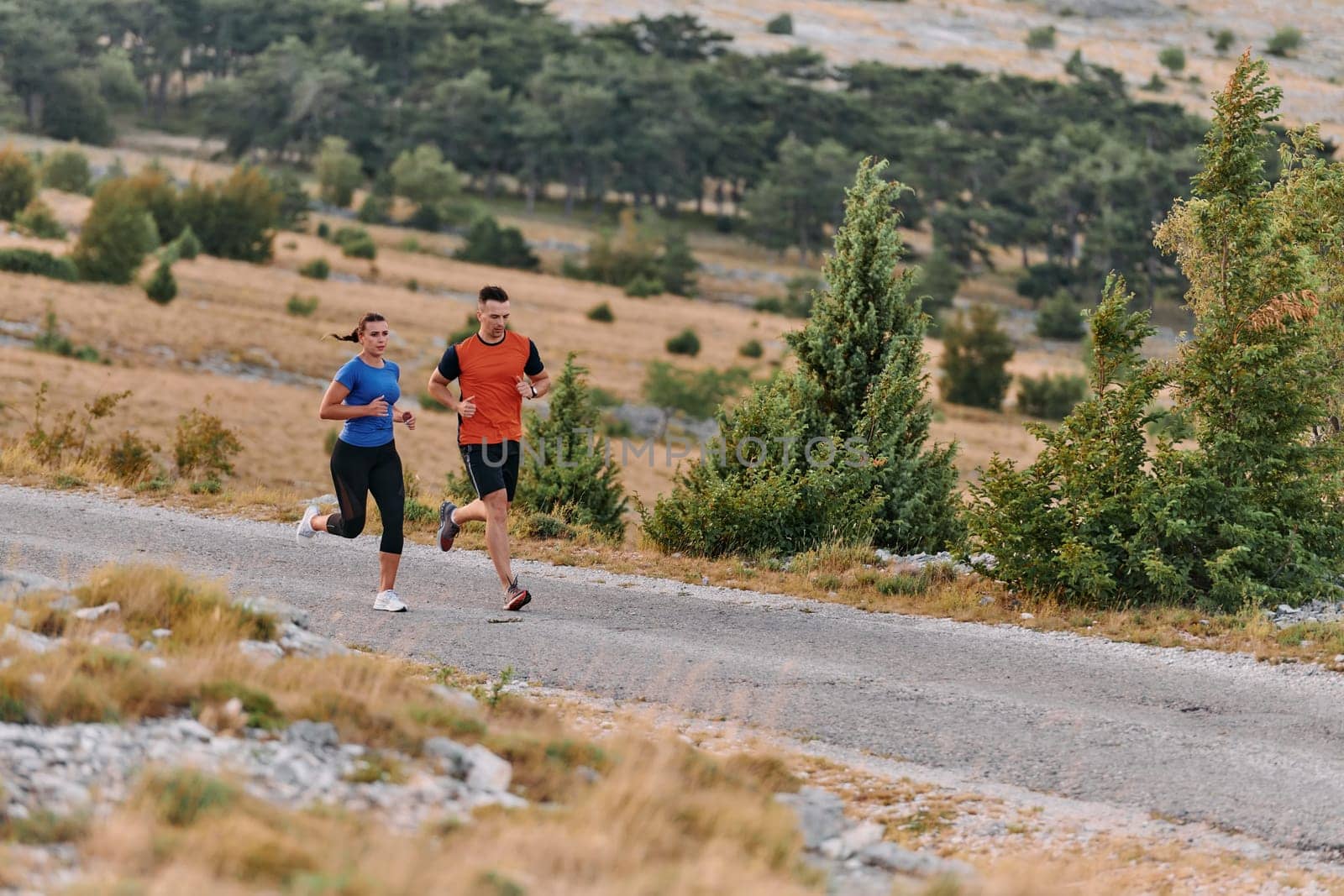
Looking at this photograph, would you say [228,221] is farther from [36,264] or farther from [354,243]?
[36,264]

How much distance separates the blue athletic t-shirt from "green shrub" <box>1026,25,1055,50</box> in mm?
148719

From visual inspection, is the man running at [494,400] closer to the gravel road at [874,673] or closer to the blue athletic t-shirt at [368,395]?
the blue athletic t-shirt at [368,395]

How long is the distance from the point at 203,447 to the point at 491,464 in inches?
372

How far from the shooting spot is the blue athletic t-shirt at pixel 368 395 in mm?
9469

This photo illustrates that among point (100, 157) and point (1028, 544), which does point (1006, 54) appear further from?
point (1028, 544)

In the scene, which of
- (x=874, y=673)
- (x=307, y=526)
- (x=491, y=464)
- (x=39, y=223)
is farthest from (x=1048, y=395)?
(x=874, y=673)

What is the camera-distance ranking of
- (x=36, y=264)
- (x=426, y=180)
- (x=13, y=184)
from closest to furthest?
(x=36, y=264), (x=13, y=184), (x=426, y=180)

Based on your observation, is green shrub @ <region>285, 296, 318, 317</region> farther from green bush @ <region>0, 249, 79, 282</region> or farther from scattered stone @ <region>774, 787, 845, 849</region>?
scattered stone @ <region>774, 787, 845, 849</region>

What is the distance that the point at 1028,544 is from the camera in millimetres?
11195

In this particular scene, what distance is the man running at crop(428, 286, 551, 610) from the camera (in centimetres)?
983

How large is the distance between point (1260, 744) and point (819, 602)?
13.9 feet

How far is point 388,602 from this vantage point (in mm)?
9820

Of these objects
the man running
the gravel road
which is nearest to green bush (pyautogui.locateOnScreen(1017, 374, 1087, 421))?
the gravel road

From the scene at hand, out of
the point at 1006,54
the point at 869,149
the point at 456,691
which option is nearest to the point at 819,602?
the point at 456,691
